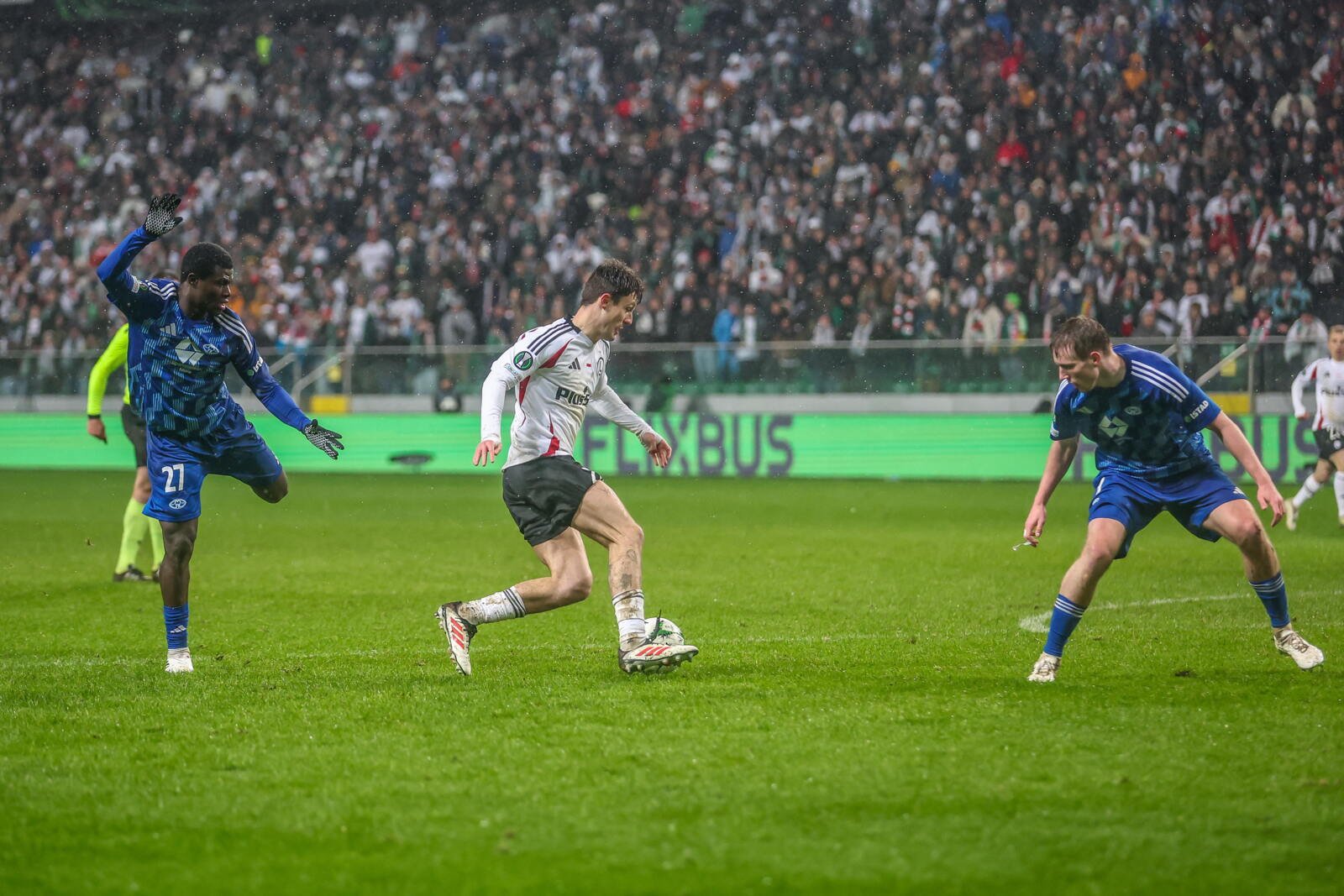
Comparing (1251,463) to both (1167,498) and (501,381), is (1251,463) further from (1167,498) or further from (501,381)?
(501,381)

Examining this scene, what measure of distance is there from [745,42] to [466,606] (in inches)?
887

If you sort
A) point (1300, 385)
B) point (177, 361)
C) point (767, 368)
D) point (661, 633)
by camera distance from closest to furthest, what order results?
1. point (661, 633)
2. point (177, 361)
3. point (1300, 385)
4. point (767, 368)

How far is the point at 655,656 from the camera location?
6.60 metres

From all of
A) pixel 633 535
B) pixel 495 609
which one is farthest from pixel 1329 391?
pixel 495 609

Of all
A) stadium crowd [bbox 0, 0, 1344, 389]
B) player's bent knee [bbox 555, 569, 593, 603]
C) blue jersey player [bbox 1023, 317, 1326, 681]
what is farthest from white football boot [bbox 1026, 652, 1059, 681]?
stadium crowd [bbox 0, 0, 1344, 389]

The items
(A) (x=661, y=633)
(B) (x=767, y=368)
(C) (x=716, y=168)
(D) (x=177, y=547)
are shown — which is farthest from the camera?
(C) (x=716, y=168)

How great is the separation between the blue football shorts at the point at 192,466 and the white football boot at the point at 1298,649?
188 inches

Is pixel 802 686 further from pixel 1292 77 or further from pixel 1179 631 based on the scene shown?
pixel 1292 77

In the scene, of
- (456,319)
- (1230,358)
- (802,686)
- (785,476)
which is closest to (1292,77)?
(1230,358)

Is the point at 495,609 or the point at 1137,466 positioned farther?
the point at 495,609

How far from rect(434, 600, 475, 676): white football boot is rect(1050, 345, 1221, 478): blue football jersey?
2.78 metres

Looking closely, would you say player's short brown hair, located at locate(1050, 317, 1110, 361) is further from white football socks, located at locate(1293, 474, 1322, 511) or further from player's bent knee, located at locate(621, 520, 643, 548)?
white football socks, located at locate(1293, 474, 1322, 511)

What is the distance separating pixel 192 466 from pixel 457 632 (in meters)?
1.55

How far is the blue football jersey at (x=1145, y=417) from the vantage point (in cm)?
627
